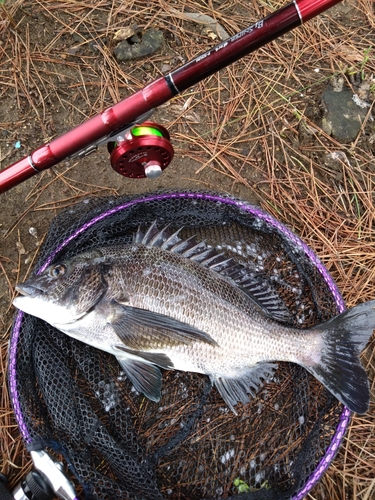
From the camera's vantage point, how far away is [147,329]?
102 inches

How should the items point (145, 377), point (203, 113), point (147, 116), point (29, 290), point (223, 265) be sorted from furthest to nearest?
point (203, 113) < point (223, 265) < point (145, 377) < point (29, 290) < point (147, 116)

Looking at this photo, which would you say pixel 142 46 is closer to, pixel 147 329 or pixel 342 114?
pixel 342 114

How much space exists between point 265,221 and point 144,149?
104 centimetres

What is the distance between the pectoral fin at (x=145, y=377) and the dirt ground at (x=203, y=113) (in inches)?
41.1

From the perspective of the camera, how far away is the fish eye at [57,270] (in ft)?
8.33

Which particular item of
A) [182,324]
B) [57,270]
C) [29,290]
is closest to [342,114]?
[182,324]

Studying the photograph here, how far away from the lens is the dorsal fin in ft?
9.28

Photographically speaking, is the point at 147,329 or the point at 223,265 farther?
the point at 223,265

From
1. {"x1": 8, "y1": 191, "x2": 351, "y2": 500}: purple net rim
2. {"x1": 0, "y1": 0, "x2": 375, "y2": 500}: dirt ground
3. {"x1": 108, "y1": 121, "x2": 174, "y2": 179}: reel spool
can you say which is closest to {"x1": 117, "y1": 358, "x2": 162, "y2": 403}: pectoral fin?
{"x1": 8, "y1": 191, "x2": 351, "y2": 500}: purple net rim

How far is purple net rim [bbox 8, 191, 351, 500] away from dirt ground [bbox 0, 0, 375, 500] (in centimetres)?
42

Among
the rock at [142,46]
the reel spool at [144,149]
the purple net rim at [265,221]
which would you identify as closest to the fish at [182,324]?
the purple net rim at [265,221]

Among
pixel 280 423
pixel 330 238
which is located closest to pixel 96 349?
pixel 280 423

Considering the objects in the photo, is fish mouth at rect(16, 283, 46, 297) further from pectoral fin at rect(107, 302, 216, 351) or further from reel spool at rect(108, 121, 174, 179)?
reel spool at rect(108, 121, 174, 179)

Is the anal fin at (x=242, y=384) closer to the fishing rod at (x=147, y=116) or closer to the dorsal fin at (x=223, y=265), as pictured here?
the dorsal fin at (x=223, y=265)
